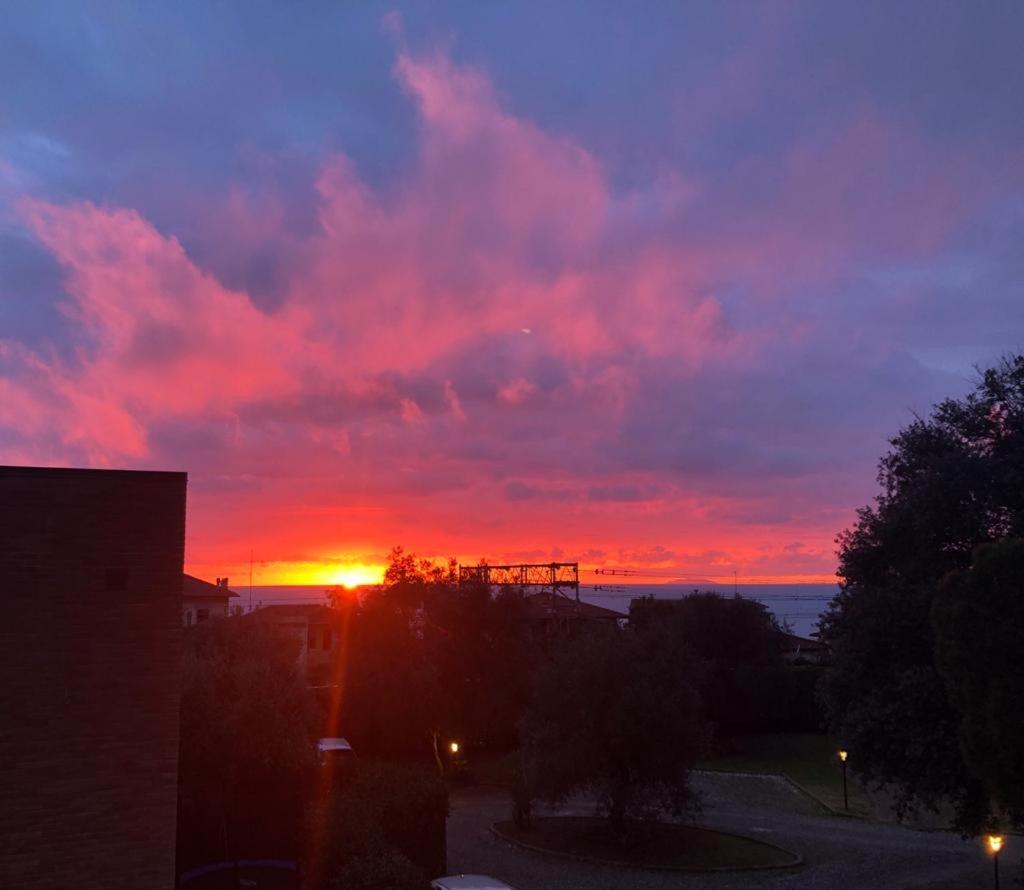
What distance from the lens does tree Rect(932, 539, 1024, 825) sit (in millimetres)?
14117

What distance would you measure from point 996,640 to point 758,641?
37.9m

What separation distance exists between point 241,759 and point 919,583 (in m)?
14.7

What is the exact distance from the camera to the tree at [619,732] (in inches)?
995

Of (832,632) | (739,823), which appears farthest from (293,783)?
(739,823)

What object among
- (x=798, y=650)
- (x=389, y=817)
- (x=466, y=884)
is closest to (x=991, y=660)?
(x=466, y=884)

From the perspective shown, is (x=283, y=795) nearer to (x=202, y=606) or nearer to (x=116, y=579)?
(x=116, y=579)

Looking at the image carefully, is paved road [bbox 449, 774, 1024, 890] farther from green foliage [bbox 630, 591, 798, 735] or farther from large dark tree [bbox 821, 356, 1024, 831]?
green foliage [bbox 630, 591, 798, 735]

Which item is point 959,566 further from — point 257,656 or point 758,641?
point 758,641

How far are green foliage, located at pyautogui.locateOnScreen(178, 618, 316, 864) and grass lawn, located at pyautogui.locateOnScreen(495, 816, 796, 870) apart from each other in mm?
9381

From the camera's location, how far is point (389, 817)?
20.3 meters

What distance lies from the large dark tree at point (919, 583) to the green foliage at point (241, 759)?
38.4ft

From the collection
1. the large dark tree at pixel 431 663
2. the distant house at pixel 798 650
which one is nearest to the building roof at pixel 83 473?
Answer: the large dark tree at pixel 431 663

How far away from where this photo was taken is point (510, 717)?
39.3 meters

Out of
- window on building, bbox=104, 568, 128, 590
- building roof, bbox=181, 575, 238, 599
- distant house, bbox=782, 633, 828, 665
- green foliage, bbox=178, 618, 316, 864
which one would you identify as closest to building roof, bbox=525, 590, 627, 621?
distant house, bbox=782, 633, 828, 665
